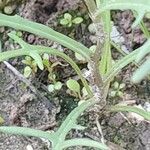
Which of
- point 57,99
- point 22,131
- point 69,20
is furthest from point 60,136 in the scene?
point 69,20

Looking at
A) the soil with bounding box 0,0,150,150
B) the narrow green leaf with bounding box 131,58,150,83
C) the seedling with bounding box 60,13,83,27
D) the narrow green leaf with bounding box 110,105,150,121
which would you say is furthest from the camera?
the seedling with bounding box 60,13,83,27

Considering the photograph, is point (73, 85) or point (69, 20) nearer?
point (73, 85)

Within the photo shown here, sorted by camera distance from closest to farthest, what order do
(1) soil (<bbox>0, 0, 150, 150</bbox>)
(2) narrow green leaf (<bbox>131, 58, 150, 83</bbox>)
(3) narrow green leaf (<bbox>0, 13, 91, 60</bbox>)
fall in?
(2) narrow green leaf (<bbox>131, 58, 150, 83</bbox>)
(3) narrow green leaf (<bbox>0, 13, 91, 60</bbox>)
(1) soil (<bbox>0, 0, 150, 150</bbox>)

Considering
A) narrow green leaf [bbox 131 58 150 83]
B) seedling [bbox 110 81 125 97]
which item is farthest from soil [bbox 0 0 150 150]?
narrow green leaf [bbox 131 58 150 83]

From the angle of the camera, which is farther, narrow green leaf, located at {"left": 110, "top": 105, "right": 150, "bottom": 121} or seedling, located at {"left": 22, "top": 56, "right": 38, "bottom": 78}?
seedling, located at {"left": 22, "top": 56, "right": 38, "bottom": 78}

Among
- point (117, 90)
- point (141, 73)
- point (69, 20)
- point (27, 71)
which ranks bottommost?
point (141, 73)

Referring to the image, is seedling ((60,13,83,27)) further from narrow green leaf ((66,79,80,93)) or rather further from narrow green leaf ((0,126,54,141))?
narrow green leaf ((0,126,54,141))

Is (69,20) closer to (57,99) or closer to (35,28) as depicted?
(57,99)

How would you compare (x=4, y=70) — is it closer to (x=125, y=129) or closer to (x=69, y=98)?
(x=69, y=98)

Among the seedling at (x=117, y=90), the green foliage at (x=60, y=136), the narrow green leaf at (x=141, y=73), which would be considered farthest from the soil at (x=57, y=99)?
the narrow green leaf at (x=141, y=73)

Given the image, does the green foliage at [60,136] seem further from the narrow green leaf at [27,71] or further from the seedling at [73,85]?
the narrow green leaf at [27,71]
